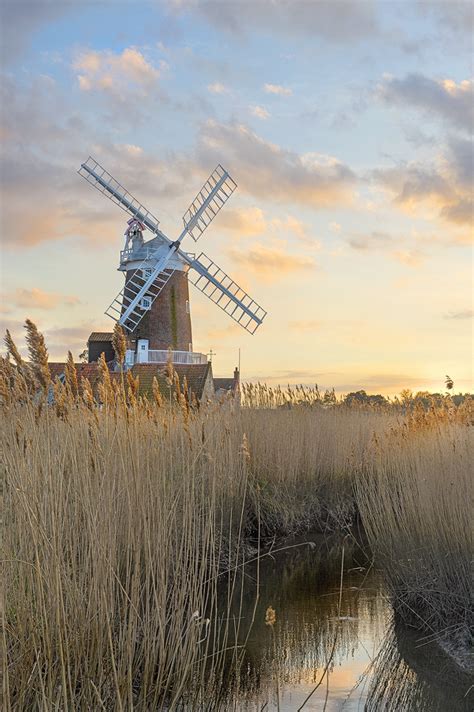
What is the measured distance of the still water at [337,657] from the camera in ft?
13.7

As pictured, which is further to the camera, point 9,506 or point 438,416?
point 438,416

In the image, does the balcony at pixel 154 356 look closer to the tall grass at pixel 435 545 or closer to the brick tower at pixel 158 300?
the brick tower at pixel 158 300

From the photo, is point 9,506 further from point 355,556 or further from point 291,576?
point 355,556

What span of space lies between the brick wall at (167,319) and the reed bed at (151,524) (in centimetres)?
1669

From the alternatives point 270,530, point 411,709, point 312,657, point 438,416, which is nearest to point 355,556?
point 270,530

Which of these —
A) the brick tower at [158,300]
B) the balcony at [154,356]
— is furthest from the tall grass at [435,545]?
the brick tower at [158,300]

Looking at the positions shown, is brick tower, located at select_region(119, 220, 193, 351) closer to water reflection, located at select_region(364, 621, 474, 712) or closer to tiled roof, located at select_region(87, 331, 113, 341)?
tiled roof, located at select_region(87, 331, 113, 341)

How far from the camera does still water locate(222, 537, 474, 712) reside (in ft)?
13.7

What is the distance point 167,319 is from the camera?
26.6 meters

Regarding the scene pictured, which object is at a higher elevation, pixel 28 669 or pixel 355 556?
pixel 28 669

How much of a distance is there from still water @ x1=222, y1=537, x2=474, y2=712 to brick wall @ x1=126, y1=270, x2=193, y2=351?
65.6 feet

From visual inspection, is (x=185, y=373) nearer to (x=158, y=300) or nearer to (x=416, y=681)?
(x=158, y=300)

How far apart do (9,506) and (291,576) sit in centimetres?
394

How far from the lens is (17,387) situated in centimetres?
476
